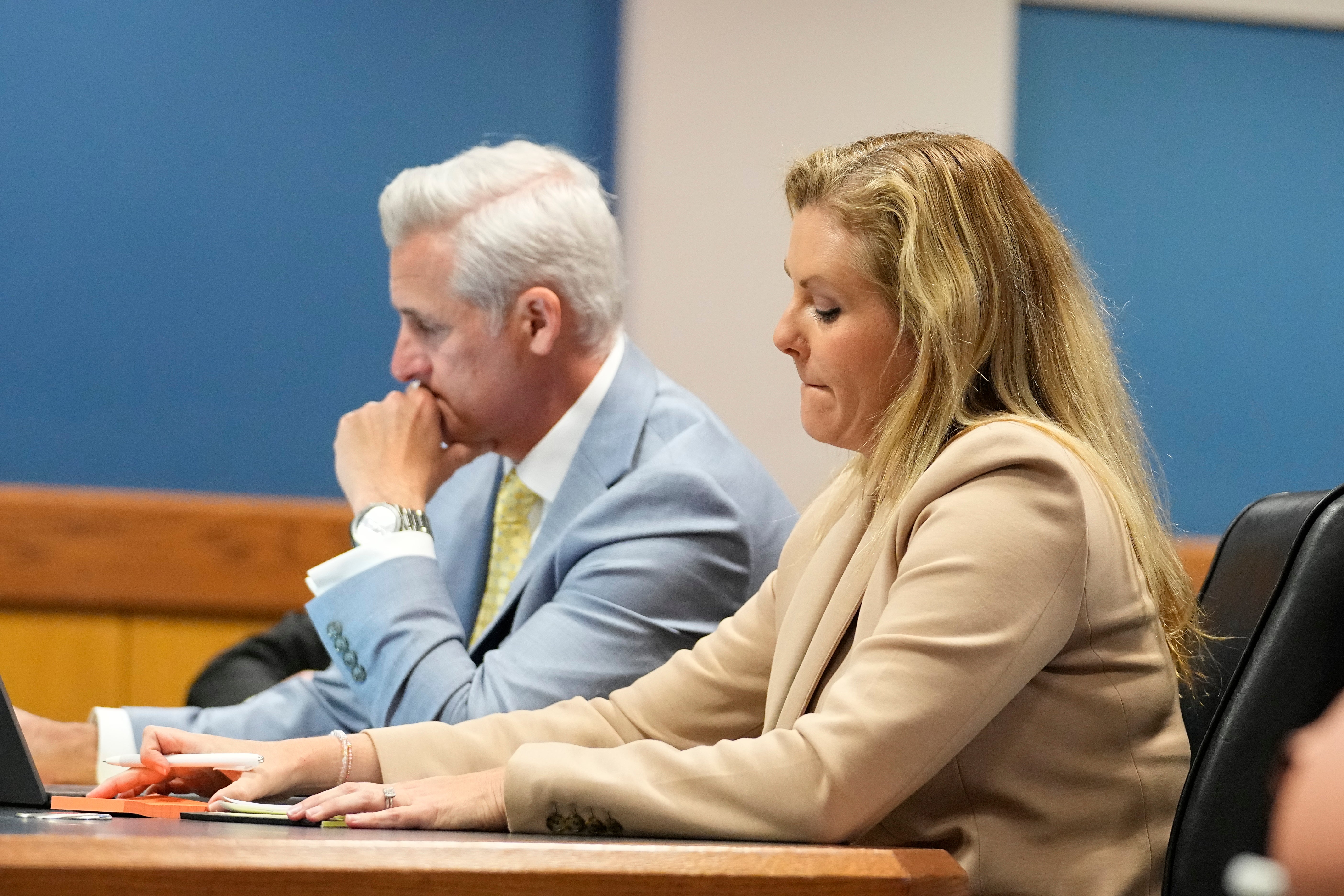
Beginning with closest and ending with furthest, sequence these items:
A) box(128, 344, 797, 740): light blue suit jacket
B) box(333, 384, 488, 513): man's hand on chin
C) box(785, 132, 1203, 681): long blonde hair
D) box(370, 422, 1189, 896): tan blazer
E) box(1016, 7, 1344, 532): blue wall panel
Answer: box(370, 422, 1189, 896): tan blazer < box(785, 132, 1203, 681): long blonde hair < box(128, 344, 797, 740): light blue suit jacket < box(333, 384, 488, 513): man's hand on chin < box(1016, 7, 1344, 532): blue wall panel

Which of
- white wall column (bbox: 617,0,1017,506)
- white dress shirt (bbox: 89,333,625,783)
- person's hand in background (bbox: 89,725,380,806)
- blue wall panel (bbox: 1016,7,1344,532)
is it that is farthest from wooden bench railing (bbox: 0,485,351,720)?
blue wall panel (bbox: 1016,7,1344,532)

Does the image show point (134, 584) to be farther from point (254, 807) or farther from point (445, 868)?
point (445, 868)

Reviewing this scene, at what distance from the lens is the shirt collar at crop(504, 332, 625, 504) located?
1857mm

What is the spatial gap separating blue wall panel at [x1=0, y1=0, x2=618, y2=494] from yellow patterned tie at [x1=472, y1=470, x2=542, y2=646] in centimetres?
104

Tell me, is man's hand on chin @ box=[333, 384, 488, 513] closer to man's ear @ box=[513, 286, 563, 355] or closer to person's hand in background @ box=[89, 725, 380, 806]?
man's ear @ box=[513, 286, 563, 355]

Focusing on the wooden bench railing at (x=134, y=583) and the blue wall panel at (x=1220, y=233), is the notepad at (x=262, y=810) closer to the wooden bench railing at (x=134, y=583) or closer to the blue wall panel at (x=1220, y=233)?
the wooden bench railing at (x=134, y=583)

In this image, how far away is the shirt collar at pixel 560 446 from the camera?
6.09 feet

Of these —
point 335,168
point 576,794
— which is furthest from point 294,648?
point 576,794

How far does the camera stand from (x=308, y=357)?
2842 mm

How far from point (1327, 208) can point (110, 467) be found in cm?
264

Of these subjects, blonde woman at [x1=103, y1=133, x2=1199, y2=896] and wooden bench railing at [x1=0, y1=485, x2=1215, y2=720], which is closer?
blonde woman at [x1=103, y1=133, x2=1199, y2=896]

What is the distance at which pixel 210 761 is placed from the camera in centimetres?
117

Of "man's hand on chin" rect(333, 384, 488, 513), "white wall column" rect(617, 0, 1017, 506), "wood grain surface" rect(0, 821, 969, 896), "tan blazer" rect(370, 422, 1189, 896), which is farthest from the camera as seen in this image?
"white wall column" rect(617, 0, 1017, 506)

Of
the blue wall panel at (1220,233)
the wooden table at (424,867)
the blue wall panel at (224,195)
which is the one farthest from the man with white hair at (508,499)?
the blue wall panel at (1220,233)
